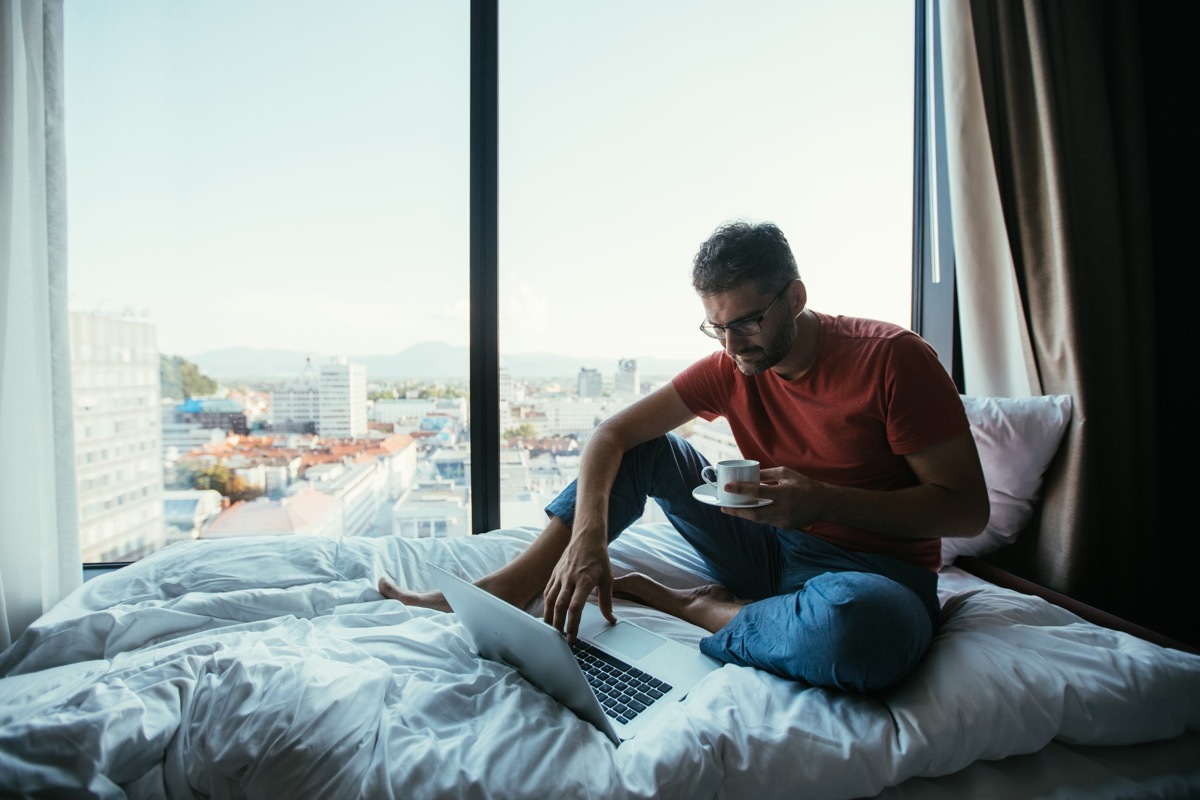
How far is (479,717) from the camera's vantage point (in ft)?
2.56

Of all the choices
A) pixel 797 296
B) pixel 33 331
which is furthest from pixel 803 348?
pixel 33 331

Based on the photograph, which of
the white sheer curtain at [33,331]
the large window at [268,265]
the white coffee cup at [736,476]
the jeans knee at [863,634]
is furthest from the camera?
the large window at [268,265]

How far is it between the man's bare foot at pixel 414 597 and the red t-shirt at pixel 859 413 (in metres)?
0.79

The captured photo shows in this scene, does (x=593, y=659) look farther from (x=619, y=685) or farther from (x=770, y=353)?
(x=770, y=353)

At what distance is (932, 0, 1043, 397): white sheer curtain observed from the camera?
5.27 feet

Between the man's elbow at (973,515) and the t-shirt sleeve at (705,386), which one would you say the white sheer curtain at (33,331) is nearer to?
the t-shirt sleeve at (705,386)

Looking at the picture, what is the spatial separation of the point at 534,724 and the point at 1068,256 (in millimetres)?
1698

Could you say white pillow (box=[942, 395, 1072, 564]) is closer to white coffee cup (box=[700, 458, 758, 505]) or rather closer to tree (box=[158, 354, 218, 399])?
white coffee cup (box=[700, 458, 758, 505])

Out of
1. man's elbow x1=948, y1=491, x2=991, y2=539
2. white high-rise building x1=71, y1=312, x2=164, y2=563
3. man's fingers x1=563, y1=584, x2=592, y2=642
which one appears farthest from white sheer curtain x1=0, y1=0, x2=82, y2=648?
man's elbow x1=948, y1=491, x2=991, y2=539

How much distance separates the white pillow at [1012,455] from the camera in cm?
139

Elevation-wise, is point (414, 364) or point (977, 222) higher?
point (977, 222)

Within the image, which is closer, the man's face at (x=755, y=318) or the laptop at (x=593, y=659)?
the laptop at (x=593, y=659)

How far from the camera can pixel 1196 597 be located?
1485 millimetres

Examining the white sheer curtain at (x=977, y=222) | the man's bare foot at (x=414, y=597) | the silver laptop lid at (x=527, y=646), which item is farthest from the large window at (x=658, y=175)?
the silver laptop lid at (x=527, y=646)
